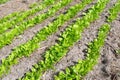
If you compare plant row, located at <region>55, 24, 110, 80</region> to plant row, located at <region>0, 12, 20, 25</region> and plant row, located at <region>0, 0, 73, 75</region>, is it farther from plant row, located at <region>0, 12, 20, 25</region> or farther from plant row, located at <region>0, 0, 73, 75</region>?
plant row, located at <region>0, 12, 20, 25</region>

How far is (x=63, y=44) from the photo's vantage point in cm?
931

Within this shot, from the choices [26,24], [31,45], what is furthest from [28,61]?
[26,24]

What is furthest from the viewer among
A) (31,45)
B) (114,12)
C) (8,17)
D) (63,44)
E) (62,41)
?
(8,17)

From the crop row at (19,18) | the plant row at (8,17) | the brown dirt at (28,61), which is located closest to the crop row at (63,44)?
the brown dirt at (28,61)

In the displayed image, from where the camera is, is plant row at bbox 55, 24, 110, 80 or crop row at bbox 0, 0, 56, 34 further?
crop row at bbox 0, 0, 56, 34

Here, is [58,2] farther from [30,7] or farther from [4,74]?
[4,74]

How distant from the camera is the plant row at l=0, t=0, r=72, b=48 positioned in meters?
10.2

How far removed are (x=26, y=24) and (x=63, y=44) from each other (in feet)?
9.41

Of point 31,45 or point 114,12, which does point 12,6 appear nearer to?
point 31,45

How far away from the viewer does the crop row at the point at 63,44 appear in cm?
810

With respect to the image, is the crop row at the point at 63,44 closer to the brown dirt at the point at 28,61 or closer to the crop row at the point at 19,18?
the brown dirt at the point at 28,61

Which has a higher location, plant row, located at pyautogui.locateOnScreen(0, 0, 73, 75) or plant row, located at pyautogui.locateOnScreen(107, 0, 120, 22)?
plant row, located at pyautogui.locateOnScreen(107, 0, 120, 22)

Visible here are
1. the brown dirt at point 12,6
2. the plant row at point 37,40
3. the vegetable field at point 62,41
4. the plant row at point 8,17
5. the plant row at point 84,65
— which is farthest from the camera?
the brown dirt at point 12,6

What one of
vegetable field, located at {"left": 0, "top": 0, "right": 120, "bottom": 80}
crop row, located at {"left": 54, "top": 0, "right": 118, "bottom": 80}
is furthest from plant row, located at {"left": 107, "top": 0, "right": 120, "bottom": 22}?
crop row, located at {"left": 54, "top": 0, "right": 118, "bottom": 80}
